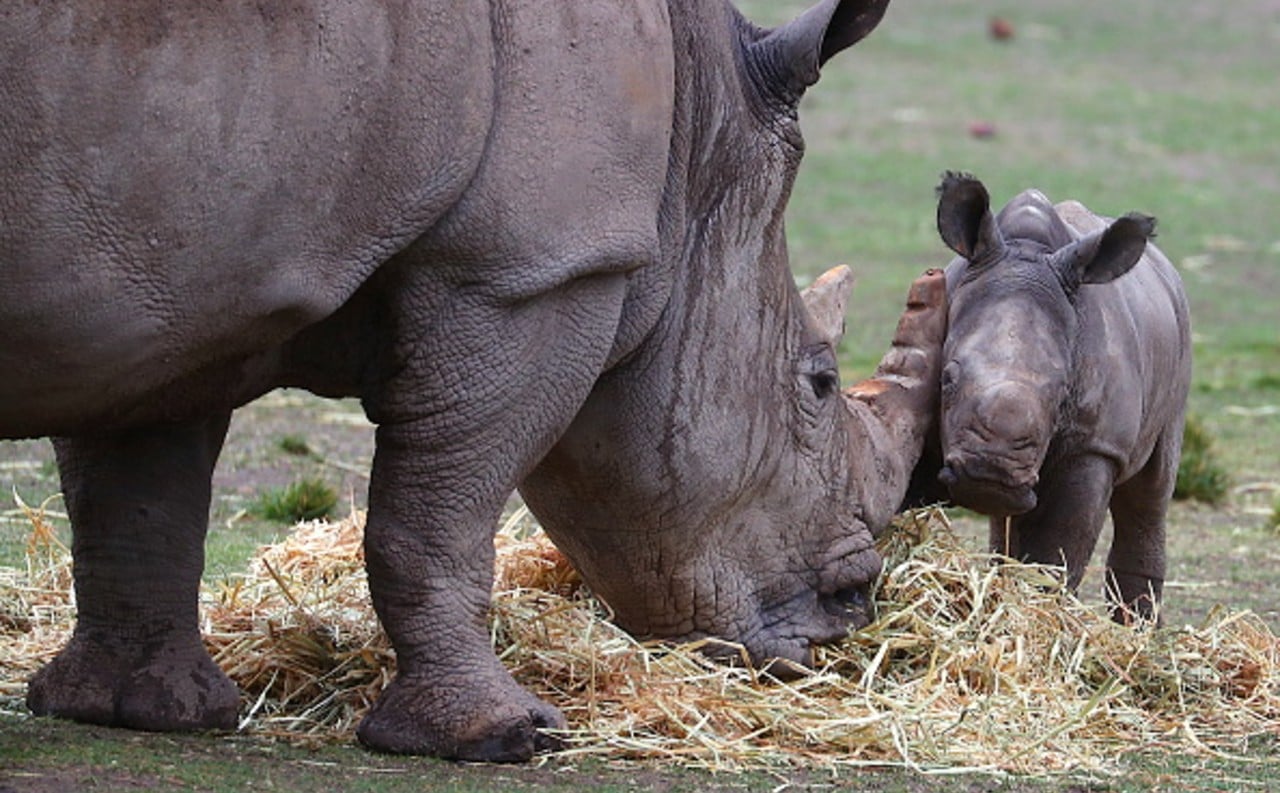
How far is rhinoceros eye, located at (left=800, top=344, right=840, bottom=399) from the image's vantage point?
6.36 meters

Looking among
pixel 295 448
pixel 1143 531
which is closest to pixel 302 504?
pixel 295 448

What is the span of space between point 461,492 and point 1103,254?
2352mm

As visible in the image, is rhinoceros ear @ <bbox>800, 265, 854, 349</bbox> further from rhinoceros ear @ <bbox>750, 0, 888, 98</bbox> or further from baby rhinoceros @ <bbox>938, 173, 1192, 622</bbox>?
rhinoceros ear @ <bbox>750, 0, 888, 98</bbox>

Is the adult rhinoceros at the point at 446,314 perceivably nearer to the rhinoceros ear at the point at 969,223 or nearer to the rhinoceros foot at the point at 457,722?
the rhinoceros foot at the point at 457,722

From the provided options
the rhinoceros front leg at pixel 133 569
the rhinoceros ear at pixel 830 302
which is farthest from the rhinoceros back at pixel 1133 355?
the rhinoceros front leg at pixel 133 569

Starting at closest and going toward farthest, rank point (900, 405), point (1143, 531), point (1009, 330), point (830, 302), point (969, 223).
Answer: point (830, 302) < point (900, 405) < point (1009, 330) < point (969, 223) < point (1143, 531)

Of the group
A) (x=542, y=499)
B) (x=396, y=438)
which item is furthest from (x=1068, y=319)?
(x=396, y=438)

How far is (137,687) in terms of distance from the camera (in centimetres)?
598

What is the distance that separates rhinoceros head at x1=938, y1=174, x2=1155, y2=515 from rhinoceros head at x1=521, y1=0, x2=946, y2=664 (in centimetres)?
32

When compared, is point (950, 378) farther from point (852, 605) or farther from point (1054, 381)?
point (852, 605)

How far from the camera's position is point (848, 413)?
257 inches

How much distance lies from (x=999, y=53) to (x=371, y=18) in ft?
66.5

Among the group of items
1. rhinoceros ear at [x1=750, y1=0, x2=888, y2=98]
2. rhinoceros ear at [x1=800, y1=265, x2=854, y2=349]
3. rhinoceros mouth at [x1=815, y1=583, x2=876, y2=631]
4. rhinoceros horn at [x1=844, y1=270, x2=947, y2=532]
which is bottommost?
rhinoceros mouth at [x1=815, y1=583, x2=876, y2=631]

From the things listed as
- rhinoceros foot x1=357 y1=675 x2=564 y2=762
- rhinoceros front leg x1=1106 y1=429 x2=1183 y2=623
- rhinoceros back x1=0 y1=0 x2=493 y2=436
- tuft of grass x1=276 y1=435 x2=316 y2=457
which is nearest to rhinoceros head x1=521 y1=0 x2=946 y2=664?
rhinoceros foot x1=357 y1=675 x2=564 y2=762
